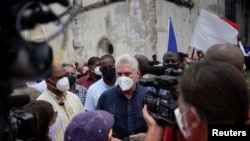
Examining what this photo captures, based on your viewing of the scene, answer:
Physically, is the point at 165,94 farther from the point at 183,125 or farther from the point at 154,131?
the point at 183,125

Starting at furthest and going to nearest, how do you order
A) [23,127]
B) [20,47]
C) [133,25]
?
[133,25] → [23,127] → [20,47]

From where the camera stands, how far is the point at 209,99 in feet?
4.35

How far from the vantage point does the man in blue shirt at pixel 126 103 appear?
3.18m

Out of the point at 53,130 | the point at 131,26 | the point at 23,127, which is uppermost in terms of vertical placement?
the point at 131,26

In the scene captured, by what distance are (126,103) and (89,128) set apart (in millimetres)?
1360

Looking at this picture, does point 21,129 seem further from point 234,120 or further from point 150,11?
point 150,11

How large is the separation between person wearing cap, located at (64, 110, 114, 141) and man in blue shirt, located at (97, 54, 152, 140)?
1098mm

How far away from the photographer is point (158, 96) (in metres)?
1.77

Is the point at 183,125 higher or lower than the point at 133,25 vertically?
lower

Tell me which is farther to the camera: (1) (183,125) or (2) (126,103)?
(2) (126,103)

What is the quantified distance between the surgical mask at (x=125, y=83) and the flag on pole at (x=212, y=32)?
1881mm

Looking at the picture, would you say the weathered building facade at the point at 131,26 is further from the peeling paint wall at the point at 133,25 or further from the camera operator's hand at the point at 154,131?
the camera operator's hand at the point at 154,131

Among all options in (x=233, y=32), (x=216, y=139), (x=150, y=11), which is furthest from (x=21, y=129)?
(x=150, y=11)

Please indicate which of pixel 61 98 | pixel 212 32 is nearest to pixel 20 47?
pixel 61 98
